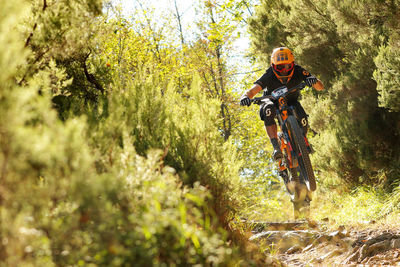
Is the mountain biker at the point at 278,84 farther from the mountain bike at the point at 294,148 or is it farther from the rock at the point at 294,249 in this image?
the rock at the point at 294,249

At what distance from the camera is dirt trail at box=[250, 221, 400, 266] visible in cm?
365

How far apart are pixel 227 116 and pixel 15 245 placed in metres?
13.2

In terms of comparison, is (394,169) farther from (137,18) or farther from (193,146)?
(137,18)

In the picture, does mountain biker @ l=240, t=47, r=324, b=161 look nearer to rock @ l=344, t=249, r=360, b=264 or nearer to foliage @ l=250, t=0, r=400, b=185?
foliage @ l=250, t=0, r=400, b=185

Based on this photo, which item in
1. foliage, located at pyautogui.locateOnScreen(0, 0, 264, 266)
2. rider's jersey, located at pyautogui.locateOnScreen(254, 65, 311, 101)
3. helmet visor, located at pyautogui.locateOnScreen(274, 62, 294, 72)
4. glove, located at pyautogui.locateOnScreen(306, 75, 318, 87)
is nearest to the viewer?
foliage, located at pyautogui.locateOnScreen(0, 0, 264, 266)

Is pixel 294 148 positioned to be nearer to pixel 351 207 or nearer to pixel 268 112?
pixel 268 112

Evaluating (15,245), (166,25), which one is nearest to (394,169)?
(15,245)

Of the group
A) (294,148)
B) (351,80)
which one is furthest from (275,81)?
(351,80)

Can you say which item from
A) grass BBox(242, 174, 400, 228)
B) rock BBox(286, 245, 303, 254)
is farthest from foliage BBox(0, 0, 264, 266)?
rock BBox(286, 245, 303, 254)

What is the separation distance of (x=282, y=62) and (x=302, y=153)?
138 cm

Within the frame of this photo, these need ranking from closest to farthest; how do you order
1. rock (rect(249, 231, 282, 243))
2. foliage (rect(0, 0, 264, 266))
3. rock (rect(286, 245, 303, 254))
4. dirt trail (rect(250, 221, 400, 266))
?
foliage (rect(0, 0, 264, 266)) < dirt trail (rect(250, 221, 400, 266)) < rock (rect(286, 245, 303, 254)) < rock (rect(249, 231, 282, 243))

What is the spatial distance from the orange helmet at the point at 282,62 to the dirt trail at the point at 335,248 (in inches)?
89.7

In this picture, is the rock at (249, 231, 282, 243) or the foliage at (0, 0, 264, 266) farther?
the rock at (249, 231, 282, 243)

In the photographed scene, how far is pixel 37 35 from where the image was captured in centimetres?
231
